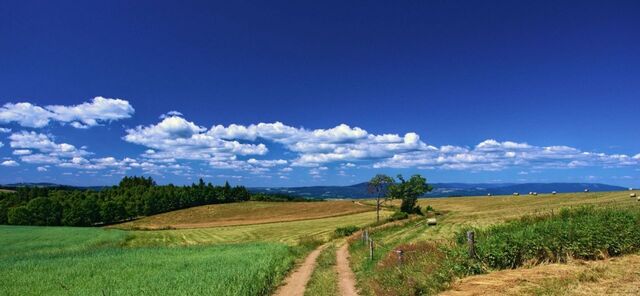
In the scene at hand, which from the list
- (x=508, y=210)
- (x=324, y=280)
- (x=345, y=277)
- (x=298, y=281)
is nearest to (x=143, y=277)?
(x=298, y=281)

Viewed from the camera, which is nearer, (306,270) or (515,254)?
(515,254)

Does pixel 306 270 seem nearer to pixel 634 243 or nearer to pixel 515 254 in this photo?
pixel 515 254

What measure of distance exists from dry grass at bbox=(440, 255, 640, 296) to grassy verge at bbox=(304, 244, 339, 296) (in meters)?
7.12

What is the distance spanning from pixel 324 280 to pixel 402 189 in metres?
63.1

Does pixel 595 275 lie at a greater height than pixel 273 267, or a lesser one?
greater

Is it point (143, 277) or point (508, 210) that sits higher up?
point (508, 210)

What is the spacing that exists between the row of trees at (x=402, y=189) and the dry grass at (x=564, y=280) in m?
58.3

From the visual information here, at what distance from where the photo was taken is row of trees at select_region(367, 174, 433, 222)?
71244 mm

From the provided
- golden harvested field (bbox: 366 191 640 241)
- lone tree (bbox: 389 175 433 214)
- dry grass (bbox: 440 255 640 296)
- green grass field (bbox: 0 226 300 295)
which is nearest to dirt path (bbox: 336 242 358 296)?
green grass field (bbox: 0 226 300 295)

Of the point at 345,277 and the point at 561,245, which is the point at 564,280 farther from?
the point at 345,277

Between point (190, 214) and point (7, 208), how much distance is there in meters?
57.9

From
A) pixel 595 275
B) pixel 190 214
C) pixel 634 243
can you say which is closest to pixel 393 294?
pixel 595 275

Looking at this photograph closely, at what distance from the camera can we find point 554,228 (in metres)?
14.8

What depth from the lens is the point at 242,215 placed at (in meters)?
105
